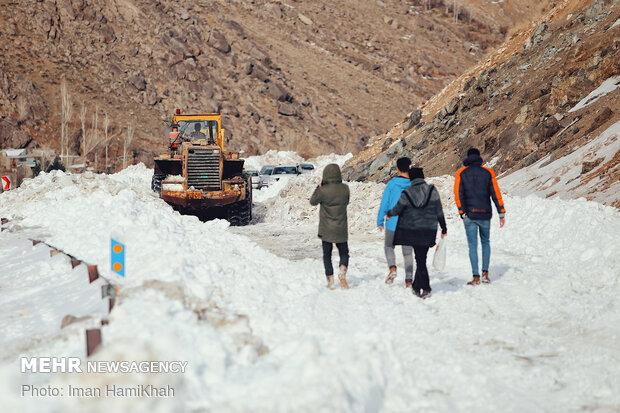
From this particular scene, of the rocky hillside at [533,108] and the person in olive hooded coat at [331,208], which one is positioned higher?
the rocky hillside at [533,108]

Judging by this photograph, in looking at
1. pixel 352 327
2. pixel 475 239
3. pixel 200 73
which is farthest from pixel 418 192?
pixel 200 73

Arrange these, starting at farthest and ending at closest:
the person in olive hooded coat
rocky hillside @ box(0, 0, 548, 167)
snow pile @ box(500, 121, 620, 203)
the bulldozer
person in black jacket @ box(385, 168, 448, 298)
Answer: rocky hillside @ box(0, 0, 548, 167)
the bulldozer
snow pile @ box(500, 121, 620, 203)
the person in olive hooded coat
person in black jacket @ box(385, 168, 448, 298)

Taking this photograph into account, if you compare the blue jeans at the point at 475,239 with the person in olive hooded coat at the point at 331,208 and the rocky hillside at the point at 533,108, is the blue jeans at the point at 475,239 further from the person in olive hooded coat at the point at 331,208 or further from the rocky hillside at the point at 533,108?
the rocky hillside at the point at 533,108

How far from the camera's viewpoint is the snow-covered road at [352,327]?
5.11 meters

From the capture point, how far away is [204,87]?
231 ft

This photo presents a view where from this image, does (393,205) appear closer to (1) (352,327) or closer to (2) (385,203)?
(2) (385,203)

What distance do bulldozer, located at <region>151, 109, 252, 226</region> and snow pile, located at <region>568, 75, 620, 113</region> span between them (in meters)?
11.2

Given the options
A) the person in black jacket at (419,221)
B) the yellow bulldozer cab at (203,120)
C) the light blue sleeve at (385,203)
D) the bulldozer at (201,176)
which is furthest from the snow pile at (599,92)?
the person in black jacket at (419,221)

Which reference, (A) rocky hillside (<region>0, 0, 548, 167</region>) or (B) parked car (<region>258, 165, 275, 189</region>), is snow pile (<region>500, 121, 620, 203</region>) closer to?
(B) parked car (<region>258, 165, 275, 189</region>)

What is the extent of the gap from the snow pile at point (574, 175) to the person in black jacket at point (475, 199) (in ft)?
17.9

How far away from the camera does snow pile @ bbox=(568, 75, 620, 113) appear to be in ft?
69.2

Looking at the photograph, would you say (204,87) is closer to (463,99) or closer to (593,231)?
(463,99)

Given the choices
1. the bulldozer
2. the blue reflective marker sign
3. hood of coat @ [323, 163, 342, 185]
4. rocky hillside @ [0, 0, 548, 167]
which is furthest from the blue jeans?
rocky hillside @ [0, 0, 548, 167]

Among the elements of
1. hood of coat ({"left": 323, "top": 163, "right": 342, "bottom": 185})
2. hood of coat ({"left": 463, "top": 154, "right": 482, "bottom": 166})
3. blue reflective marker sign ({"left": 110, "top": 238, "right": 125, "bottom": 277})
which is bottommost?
blue reflective marker sign ({"left": 110, "top": 238, "right": 125, "bottom": 277})
